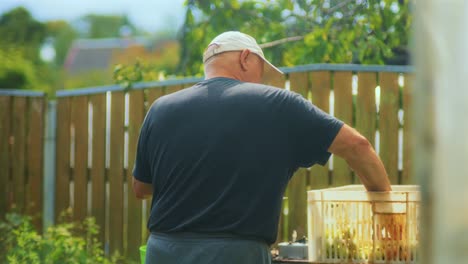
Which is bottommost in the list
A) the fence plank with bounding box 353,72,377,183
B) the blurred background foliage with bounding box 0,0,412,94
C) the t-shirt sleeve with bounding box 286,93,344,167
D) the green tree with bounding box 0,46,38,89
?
the t-shirt sleeve with bounding box 286,93,344,167

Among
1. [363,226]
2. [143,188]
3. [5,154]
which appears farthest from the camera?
[5,154]

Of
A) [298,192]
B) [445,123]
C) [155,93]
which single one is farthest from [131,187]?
[445,123]

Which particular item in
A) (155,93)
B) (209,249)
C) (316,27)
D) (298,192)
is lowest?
(209,249)

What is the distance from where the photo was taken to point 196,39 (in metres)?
8.87

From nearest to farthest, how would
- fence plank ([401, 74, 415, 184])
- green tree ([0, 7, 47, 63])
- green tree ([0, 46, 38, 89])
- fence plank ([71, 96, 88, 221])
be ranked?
1. fence plank ([401, 74, 415, 184])
2. fence plank ([71, 96, 88, 221])
3. green tree ([0, 46, 38, 89])
4. green tree ([0, 7, 47, 63])

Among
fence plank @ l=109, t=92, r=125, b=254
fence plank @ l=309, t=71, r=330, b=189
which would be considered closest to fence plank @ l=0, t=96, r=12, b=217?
fence plank @ l=109, t=92, r=125, b=254

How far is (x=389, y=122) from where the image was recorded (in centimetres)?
637

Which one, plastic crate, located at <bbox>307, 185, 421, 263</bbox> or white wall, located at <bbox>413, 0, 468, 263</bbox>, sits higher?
white wall, located at <bbox>413, 0, 468, 263</bbox>

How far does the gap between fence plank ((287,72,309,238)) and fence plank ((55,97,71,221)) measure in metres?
2.45

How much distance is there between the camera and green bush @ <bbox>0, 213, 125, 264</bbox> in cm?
677

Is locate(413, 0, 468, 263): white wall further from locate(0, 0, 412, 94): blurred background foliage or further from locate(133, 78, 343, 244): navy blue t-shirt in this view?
locate(0, 0, 412, 94): blurred background foliage

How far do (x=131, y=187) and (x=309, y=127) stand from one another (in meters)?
4.29

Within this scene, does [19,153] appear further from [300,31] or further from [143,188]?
[143,188]

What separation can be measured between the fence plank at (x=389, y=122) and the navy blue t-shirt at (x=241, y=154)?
2.84 meters
